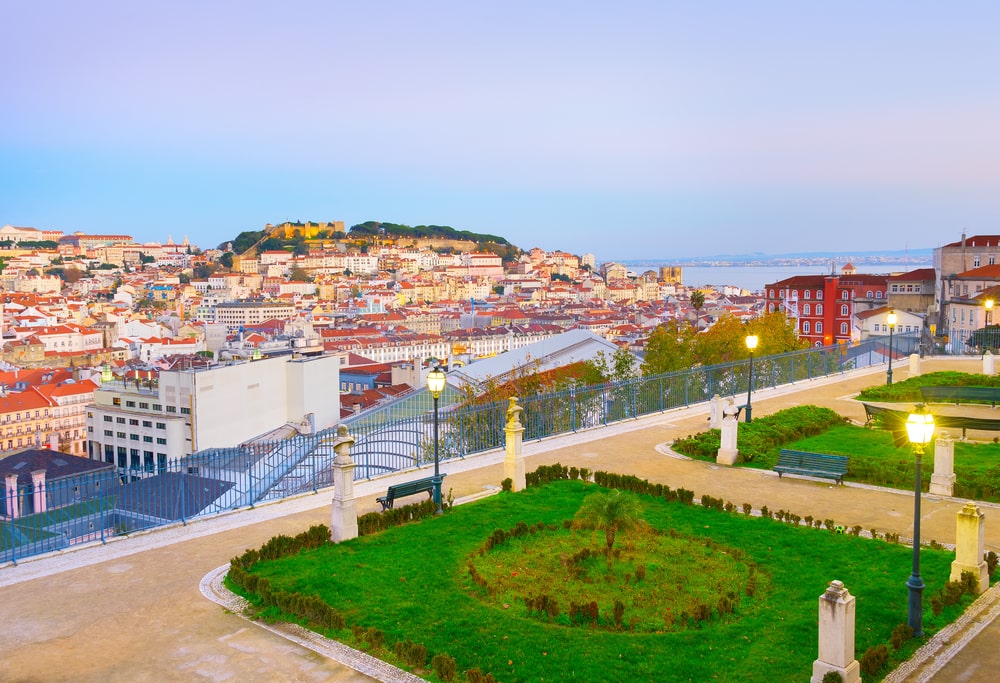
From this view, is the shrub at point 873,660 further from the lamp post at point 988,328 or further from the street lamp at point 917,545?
the lamp post at point 988,328

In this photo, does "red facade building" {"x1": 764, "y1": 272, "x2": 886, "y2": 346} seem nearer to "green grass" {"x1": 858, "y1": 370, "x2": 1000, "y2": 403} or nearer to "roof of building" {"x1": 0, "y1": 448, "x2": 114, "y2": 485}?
"green grass" {"x1": 858, "y1": 370, "x2": 1000, "y2": 403}

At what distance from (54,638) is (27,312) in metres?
135

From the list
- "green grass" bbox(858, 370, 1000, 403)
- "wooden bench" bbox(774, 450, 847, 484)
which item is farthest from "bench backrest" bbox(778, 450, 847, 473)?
"green grass" bbox(858, 370, 1000, 403)

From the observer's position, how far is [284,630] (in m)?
8.02

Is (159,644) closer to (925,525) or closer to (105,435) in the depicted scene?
(925,525)

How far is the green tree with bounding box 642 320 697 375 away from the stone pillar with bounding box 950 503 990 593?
20914 millimetres

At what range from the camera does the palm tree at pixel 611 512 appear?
381 inches

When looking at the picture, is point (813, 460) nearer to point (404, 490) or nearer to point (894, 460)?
point (894, 460)

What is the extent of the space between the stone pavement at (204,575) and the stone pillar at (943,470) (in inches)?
8.5

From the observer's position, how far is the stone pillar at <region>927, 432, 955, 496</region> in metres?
12.5

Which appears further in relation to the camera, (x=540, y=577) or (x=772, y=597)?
(x=540, y=577)

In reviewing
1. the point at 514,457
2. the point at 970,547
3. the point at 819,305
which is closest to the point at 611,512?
the point at 514,457

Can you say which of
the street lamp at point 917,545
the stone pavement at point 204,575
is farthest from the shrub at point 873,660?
the street lamp at point 917,545

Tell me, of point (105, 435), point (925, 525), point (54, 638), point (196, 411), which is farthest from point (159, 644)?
point (105, 435)
